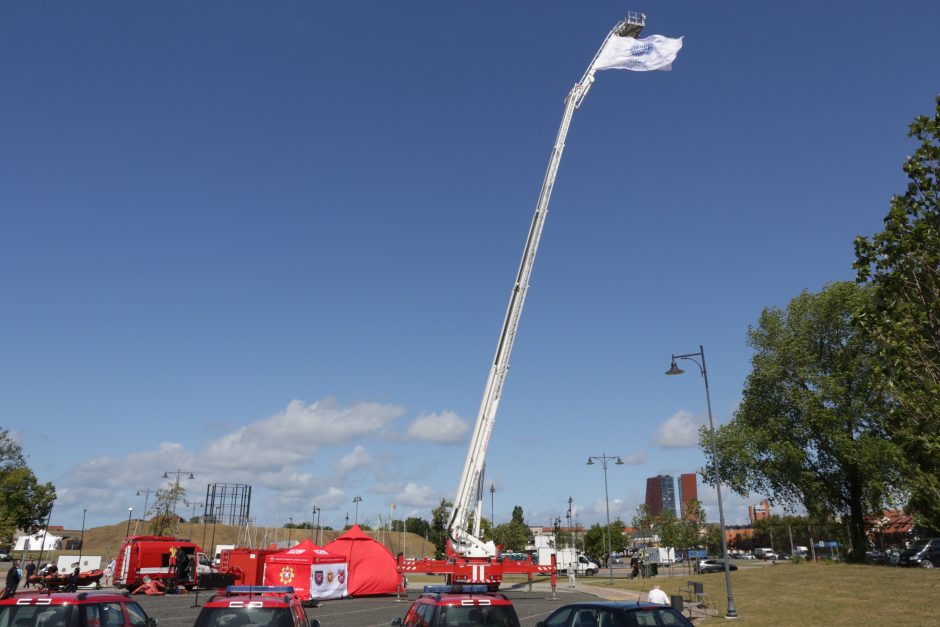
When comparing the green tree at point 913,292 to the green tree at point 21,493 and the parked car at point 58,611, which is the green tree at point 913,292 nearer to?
the parked car at point 58,611

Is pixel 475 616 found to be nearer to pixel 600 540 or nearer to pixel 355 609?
pixel 355 609

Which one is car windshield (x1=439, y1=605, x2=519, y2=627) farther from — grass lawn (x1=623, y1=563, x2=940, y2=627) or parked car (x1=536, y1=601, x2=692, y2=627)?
grass lawn (x1=623, y1=563, x2=940, y2=627)

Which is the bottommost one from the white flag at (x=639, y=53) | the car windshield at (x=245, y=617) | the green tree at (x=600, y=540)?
the green tree at (x=600, y=540)

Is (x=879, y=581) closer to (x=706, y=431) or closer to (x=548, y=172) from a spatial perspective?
(x=706, y=431)

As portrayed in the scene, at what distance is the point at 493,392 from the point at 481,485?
4.36m

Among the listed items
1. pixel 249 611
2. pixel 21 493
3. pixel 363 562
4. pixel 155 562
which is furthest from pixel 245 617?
pixel 21 493

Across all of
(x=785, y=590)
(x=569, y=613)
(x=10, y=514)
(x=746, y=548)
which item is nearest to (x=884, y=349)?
(x=569, y=613)

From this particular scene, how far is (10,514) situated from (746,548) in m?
132

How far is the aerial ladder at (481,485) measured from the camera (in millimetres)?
28656

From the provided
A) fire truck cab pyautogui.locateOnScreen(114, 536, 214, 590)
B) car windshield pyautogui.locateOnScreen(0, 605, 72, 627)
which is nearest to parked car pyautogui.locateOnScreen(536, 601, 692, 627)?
car windshield pyautogui.locateOnScreen(0, 605, 72, 627)

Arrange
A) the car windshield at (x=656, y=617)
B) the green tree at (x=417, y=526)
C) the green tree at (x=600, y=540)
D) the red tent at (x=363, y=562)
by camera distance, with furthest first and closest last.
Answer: the green tree at (x=417, y=526), the green tree at (x=600, y=540), the red tent at (x=363, y=562), the car windshield at (x=656, y=617)

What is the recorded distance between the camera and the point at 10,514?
62875mm

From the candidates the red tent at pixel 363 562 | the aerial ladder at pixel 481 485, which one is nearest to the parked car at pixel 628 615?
the aerial ladder at pixel 481 485

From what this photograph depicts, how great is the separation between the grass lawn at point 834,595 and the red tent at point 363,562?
15730mm
